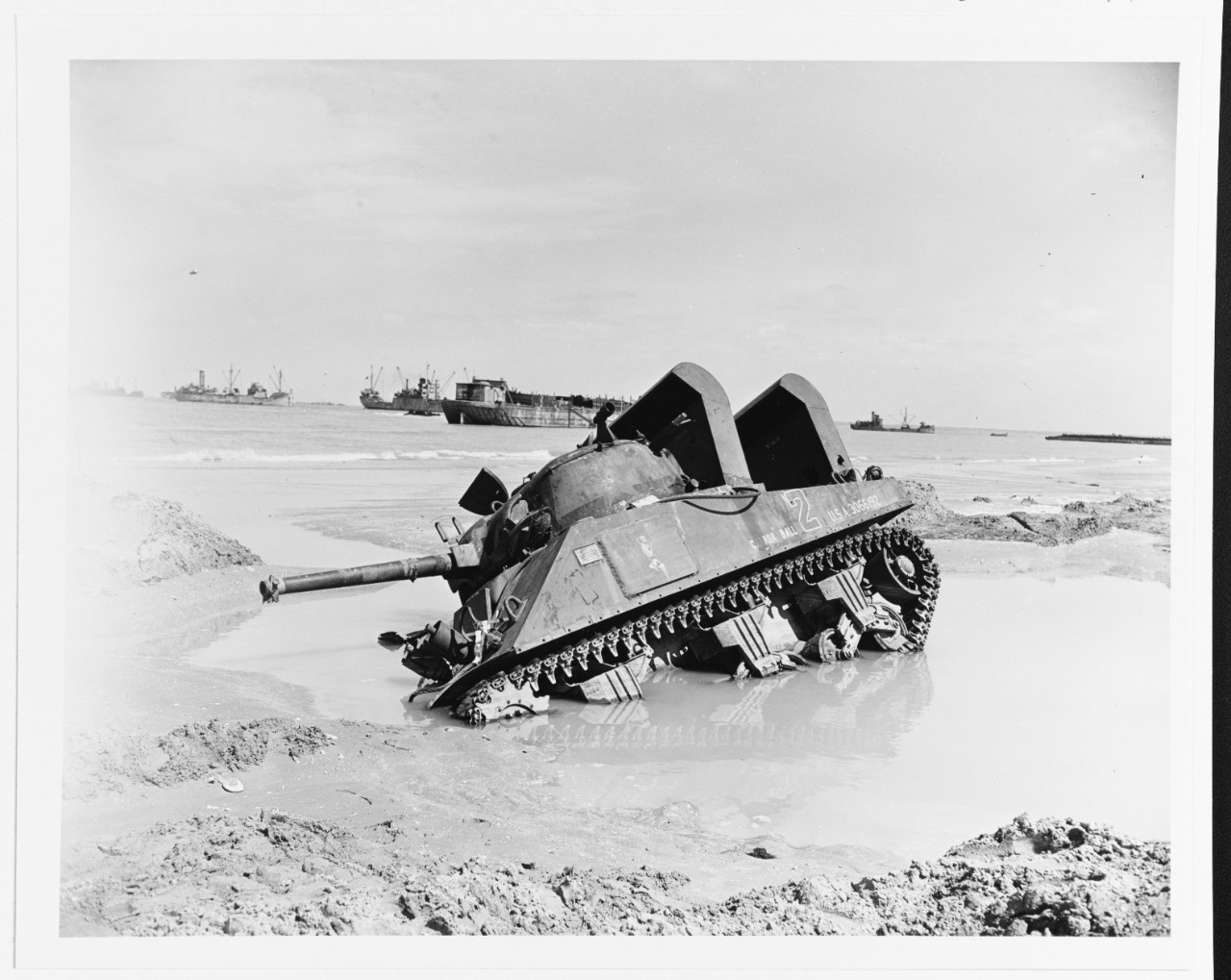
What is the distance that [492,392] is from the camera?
1461 cm

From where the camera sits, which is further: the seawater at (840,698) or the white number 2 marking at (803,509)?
the white number 2 marking at (803,509)

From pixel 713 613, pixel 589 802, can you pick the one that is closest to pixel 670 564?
pixel 713 613

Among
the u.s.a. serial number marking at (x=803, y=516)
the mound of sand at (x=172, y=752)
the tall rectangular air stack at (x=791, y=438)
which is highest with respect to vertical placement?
the tall rectangular air stack at (x=791, y=438)

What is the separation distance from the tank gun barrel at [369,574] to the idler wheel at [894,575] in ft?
13.5

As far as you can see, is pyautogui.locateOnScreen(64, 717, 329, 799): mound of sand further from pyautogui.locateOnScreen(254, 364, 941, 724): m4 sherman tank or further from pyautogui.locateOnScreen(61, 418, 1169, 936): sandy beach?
pyautogui.locateOnScreen(254, 364, 941, 724): m4 sherman tank

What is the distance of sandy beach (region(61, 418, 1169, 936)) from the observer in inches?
223

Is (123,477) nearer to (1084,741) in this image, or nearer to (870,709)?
(870,709)

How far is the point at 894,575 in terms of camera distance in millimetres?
10352

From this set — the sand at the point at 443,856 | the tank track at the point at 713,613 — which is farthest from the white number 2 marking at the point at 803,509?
the sand at the point at 443,856

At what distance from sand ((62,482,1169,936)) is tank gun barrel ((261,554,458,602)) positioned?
3.78 feet

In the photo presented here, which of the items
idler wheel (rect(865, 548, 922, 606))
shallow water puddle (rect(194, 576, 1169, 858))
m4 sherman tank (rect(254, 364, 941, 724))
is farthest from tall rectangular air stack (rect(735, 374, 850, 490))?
shallow water puddle (rect(194, 576, 1169, 858))

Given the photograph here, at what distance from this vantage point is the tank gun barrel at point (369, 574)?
8117 millimetres

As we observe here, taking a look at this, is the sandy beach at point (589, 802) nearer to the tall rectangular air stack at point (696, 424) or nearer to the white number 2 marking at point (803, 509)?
the white number 2 marking at point (803, 509)
